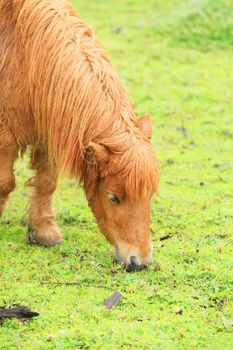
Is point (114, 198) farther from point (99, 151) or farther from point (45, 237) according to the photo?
point (45, 237)

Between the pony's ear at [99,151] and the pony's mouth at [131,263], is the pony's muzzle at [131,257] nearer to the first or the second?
the pony's mouth at [131,263]

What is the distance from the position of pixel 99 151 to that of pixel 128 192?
15.4 inches

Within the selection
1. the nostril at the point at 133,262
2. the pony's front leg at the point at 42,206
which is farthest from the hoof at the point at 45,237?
the nostril at the point at 133,262

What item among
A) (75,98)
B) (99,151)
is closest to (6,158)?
(75,98)

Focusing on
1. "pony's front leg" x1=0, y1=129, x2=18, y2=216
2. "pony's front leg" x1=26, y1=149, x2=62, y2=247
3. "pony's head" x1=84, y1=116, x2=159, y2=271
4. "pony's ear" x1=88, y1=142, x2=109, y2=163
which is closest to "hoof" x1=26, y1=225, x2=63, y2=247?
"pony's front leg" x1=26, y1=149, x2=62, y2=247

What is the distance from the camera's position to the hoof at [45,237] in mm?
7293

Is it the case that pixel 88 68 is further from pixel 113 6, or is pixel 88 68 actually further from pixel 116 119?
pixel 113 6

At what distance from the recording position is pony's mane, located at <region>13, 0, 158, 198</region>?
616cm

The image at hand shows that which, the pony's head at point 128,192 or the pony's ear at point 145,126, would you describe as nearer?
the pony's head at point 128,192

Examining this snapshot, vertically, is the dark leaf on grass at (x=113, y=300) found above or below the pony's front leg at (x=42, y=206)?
below

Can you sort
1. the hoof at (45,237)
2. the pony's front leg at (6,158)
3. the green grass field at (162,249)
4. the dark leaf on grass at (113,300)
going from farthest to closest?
1. the hoof at (45,237)
2. the pony's front leg at (6,158)
3. the dark leaf on grass at (113,300)
4. the green grass field at (162,249)

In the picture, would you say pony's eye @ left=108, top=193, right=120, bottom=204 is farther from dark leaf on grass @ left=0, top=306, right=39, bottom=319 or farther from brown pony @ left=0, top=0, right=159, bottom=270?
dark leaf on grass @ left=0, top=306, right=39, bottom=319

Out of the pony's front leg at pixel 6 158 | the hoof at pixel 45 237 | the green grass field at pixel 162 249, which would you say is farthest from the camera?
the hoof at pixel 45 237

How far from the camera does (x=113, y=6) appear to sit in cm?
1658
